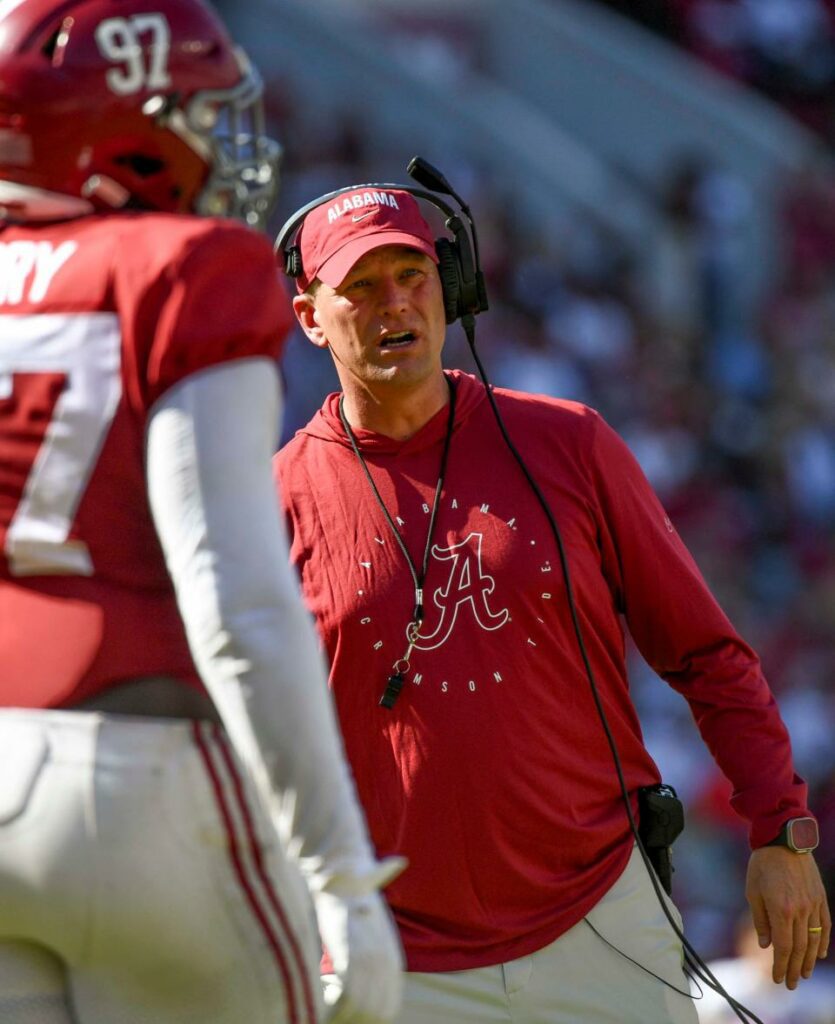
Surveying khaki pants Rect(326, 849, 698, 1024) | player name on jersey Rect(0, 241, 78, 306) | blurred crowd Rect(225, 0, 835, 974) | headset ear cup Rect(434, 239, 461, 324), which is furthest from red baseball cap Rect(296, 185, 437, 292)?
blurred crowd Rect(225, 0, 835, 974)

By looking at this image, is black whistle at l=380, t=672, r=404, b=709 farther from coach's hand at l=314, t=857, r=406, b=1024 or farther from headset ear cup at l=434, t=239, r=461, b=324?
coach's hand at l=314, t=857, r=406, b=1024

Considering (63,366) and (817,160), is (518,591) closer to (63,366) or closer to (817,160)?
(63,366)

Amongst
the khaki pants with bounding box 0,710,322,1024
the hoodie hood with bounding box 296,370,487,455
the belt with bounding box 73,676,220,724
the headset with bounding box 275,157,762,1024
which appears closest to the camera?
the khaki pants with bounding box 0,710,322,1024

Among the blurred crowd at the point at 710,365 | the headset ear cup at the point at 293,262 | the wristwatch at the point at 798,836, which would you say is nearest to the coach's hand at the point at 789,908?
the wristwatch at the point at 798,836

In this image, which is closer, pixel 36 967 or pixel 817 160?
pixel 36 967

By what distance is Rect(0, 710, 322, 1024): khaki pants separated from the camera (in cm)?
193

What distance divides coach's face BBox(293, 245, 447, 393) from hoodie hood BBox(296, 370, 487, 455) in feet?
0.19

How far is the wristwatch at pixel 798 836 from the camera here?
3.18 meters

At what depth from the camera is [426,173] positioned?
Answer: 3.39 m

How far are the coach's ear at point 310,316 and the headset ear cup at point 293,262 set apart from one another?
0.16ft

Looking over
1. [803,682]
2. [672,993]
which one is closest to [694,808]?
[803,682]

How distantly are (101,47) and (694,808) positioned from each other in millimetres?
6628

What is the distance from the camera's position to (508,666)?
3160 mm

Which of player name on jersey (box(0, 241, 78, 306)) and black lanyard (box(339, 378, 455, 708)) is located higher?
player name on jersey (box(0, 241, 78, 306))
